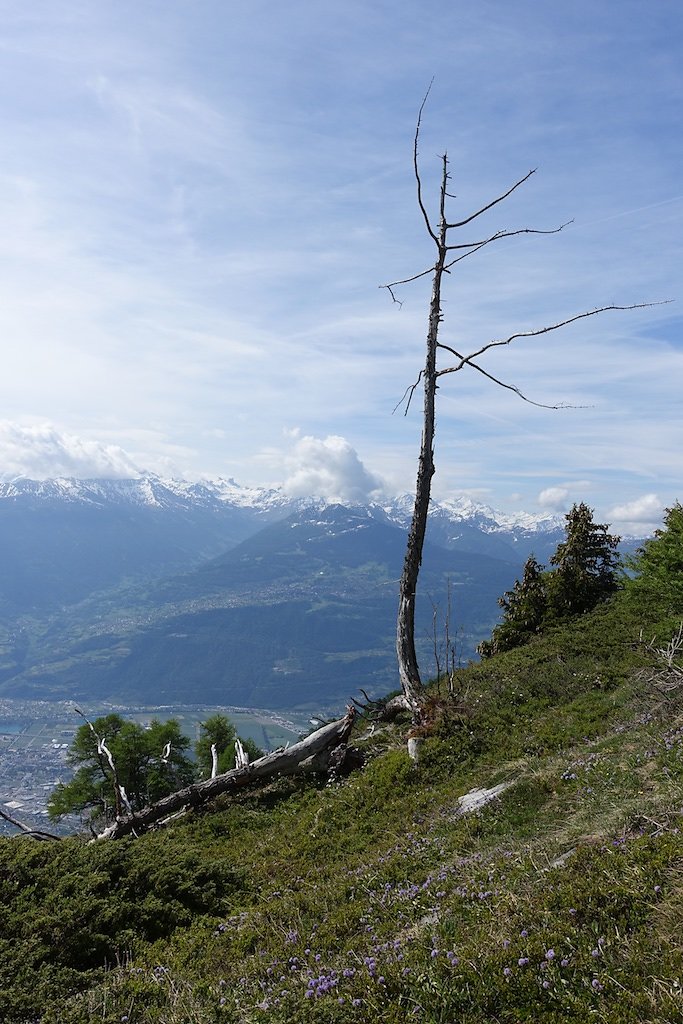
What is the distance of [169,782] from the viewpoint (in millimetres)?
44094

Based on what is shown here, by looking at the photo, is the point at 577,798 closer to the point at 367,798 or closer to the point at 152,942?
the point at 367,798

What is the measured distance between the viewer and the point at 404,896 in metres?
6.82

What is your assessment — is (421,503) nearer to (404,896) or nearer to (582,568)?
(404,896)

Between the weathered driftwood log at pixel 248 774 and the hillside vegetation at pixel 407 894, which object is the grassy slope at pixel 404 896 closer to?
the hillside vegetation at pixel 407 894

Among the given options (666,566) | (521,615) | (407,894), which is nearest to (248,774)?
(407,894)

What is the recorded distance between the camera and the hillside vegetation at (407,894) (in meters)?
4.42

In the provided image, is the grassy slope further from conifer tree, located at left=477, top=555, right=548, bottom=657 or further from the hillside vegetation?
conifer tree, located at left=477, top=555, right=548, bottom=657

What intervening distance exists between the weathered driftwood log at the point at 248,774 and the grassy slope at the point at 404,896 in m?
0.68

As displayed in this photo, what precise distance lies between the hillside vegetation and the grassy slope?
29 mm

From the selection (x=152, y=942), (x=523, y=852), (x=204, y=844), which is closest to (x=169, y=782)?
(x=204, y=844)

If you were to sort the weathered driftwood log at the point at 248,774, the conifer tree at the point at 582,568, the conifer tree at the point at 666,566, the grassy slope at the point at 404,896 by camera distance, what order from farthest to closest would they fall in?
the conifer tree at the point at 582,568 < the conifer tree at the point at 666,566 < the weathered driftwood log at the point at 248,774 < the grassy slope at the point at 404,896

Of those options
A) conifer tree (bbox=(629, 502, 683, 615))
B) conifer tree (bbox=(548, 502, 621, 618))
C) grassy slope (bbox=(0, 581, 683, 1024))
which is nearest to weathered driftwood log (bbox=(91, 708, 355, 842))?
grassy slope (bbox=(0, 581, 683, 1024))

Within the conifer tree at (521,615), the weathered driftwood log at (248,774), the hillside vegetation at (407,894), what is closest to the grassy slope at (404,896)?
the hillside vegetation at (407,894)

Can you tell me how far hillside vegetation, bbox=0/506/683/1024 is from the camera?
4418 millimetres
